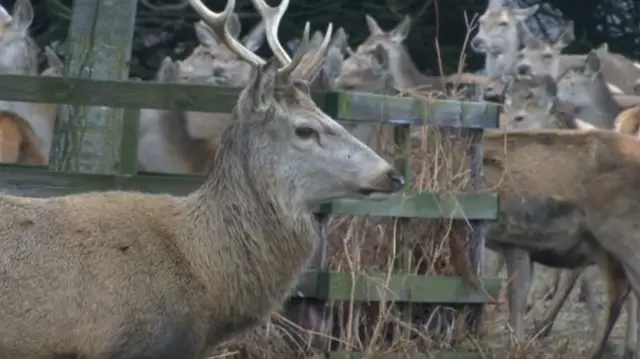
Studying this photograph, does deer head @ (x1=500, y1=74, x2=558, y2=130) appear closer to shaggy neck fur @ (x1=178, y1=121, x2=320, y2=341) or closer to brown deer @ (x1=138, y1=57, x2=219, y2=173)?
brown deer @ (x1=138, y1=57, x2=219, y2=173)

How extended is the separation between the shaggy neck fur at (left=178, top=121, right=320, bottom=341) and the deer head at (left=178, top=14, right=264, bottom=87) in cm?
1131

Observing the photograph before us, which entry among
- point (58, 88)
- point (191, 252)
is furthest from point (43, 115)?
point (191, 252)

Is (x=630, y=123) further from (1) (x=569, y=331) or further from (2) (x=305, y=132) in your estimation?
(2) (x=305, y=132)

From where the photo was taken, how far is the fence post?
29.6 feet

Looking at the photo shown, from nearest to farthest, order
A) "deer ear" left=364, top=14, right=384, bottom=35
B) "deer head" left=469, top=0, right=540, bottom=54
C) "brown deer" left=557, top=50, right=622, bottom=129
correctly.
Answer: "brown deer" left=557, top=50, right=622, bottom=129
"deer ear" left=364, top=14, right=384, bottom=35
"deer head" left=469, top=0, right=540, bottom=54

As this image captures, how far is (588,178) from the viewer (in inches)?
450

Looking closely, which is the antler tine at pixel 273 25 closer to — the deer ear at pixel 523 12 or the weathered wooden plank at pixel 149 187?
the weathered wooden plank at pixel 149 187

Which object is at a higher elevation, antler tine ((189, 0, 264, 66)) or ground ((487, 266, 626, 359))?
antler tine ((189, 0, 264, 66))

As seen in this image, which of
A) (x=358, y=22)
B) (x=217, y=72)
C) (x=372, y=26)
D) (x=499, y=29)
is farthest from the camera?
(x=499, y=29)

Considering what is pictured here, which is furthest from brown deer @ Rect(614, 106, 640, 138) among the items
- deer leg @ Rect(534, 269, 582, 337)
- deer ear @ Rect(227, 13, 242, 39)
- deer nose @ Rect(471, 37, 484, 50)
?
deer nose @ Rect(471, 37, 484, 50)

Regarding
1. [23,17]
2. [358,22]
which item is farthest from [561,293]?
[358,22]

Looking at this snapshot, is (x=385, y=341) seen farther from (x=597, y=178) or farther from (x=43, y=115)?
(x=43, y=115)

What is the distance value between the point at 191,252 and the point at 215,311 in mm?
285

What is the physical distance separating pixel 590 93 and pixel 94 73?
483 inches
